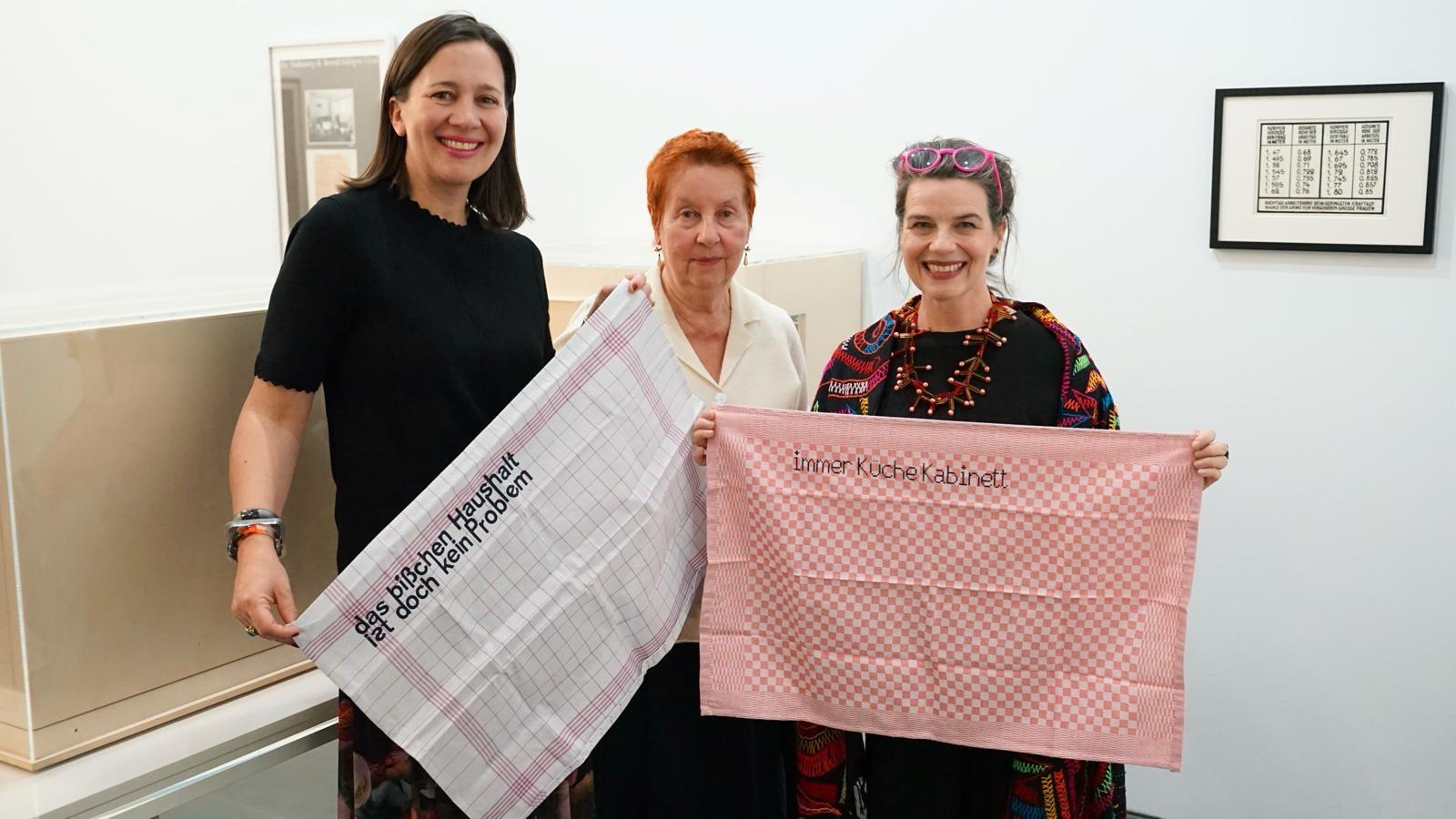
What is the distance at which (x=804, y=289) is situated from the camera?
3.11m

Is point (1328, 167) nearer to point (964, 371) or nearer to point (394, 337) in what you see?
point (964, 371)

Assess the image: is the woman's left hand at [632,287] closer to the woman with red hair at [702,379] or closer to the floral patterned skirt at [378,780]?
the woman with red hair at [702,379]

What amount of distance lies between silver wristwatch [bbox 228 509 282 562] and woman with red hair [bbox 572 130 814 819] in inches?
27.0

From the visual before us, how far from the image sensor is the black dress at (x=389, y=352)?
1654 mm

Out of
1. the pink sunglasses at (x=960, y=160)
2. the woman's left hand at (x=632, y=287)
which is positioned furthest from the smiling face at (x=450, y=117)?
the pink sunglasses at (x=960, y=160)

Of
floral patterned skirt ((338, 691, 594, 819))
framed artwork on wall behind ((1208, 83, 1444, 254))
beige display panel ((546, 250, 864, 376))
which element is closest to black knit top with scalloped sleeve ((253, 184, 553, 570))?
floral patterned skirt ((338, 691, 594, 819))

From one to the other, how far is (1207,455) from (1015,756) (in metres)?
0.54

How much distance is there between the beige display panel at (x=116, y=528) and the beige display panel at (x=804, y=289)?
97cm

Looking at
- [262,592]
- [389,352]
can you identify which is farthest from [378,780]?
[389,352]

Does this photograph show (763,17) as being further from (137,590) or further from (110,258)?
(110,258)

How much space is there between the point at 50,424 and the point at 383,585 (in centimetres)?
48

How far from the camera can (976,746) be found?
6.30 ft

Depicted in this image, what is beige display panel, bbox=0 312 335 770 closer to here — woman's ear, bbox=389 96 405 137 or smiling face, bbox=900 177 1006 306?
woman's ear, bbox=389 96 405 137

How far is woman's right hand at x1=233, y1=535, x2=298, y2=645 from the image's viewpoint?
5.19 ft
